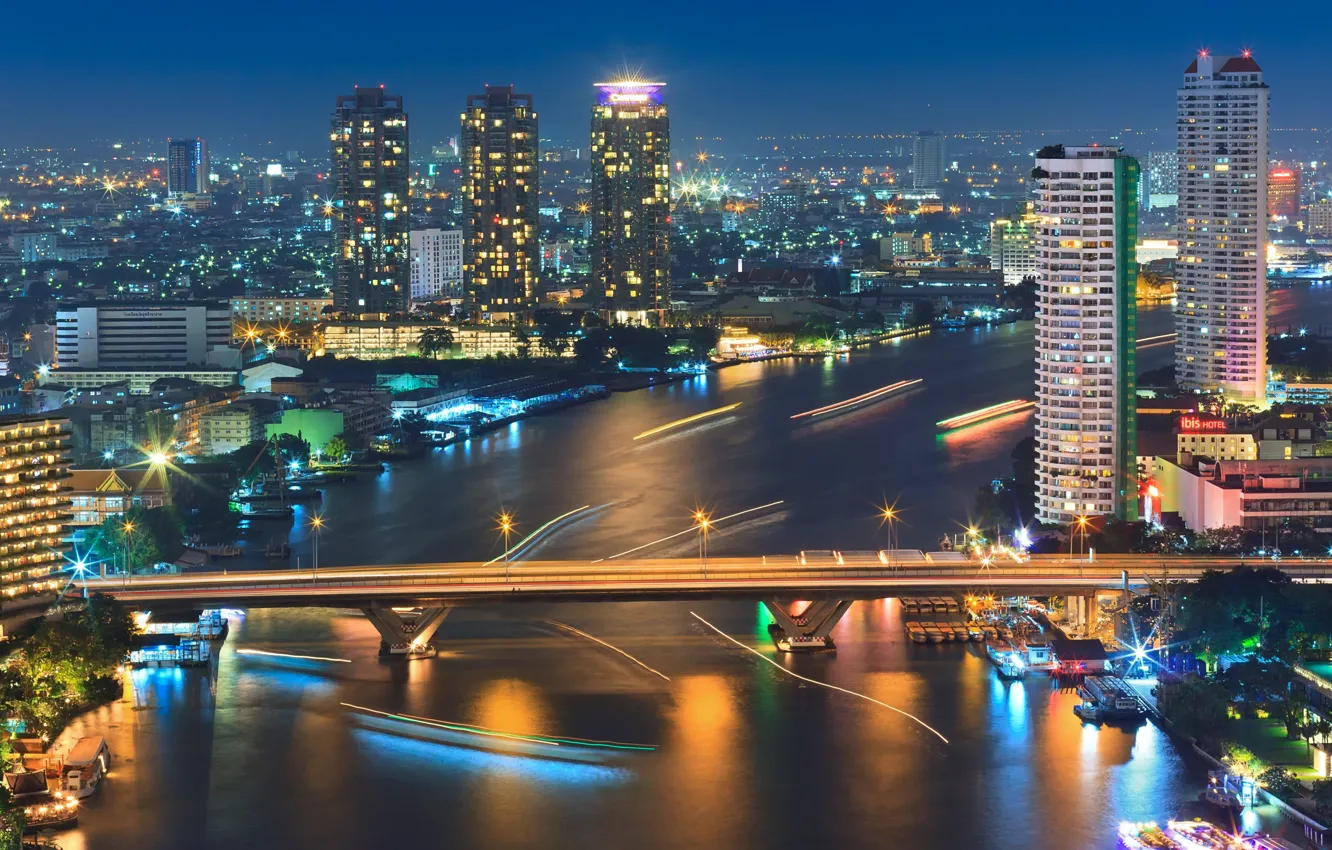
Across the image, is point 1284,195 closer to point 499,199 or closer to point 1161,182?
point 1161,182

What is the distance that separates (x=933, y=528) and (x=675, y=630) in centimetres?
318

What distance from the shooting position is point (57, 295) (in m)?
33.1

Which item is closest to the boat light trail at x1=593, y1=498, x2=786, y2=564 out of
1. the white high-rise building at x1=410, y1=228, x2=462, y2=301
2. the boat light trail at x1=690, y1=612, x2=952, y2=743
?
the boat light trail at x1=690, y1=612, x2=952, y2=743

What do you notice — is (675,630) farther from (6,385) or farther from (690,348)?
(690,348)

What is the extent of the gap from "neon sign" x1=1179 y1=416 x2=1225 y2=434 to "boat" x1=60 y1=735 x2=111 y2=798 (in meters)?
7.24

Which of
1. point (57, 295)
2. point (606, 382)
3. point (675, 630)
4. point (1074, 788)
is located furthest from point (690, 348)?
point (1074, 788)

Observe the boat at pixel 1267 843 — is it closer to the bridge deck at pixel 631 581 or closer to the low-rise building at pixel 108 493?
the bridge deck at pixel 631 581

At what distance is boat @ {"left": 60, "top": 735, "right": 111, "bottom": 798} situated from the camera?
932 centimetres

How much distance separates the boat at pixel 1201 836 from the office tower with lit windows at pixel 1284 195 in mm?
39496

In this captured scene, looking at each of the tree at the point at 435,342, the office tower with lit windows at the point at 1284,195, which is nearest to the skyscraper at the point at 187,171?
the office tower with lit windows at the point at 1284,195

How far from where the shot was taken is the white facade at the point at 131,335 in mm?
24625

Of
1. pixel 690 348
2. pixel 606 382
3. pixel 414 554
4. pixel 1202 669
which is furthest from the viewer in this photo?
pixel 690 348

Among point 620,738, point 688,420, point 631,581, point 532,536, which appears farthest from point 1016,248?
point 620,738

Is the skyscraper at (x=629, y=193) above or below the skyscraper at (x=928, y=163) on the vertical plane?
below
